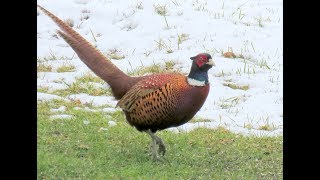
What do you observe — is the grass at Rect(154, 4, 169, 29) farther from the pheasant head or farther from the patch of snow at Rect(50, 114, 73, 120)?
the pheasant head

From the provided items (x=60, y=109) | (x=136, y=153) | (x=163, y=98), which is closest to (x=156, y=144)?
(x=136, y=153)

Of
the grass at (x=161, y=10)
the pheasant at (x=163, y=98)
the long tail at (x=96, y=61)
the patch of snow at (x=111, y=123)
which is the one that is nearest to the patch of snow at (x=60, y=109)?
the patch of snow at (x=111, y=123)

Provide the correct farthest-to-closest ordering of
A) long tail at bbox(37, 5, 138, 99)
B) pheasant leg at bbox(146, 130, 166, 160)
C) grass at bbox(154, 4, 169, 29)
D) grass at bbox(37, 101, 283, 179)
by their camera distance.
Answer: grass at bbox(154, 4, 169, 29), long tail at bbox(37, 5, 138, 99), pheasant leg at bbox(146, 130, 166, 160), grass at bbox(37, 101, 283, 179)

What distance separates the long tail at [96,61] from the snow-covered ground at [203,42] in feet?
4.39

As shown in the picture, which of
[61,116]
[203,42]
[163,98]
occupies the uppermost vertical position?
[163,98]

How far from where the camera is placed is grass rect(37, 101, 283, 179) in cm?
670

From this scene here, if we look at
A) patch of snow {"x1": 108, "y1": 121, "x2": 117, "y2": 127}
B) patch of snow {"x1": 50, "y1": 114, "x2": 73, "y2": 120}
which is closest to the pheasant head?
patch of snow {"x1": 108, "y1": 121, "x2": 117, "y2": 127}

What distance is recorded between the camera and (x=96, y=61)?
744cm

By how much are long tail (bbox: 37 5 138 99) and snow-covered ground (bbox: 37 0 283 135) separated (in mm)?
1338

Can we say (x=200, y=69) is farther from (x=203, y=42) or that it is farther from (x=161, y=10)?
(x=161, y=10)

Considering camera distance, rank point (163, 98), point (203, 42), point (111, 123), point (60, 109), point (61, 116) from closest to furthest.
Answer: point (163, 98) → point (111, 123) → point (61, 116) → point (60, 109) → point (203, 42)

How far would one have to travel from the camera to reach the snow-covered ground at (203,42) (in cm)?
908

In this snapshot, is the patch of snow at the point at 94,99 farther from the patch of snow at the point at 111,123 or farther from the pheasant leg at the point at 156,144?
the pheasant leg at the point at 156,144

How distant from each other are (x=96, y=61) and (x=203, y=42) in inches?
136
